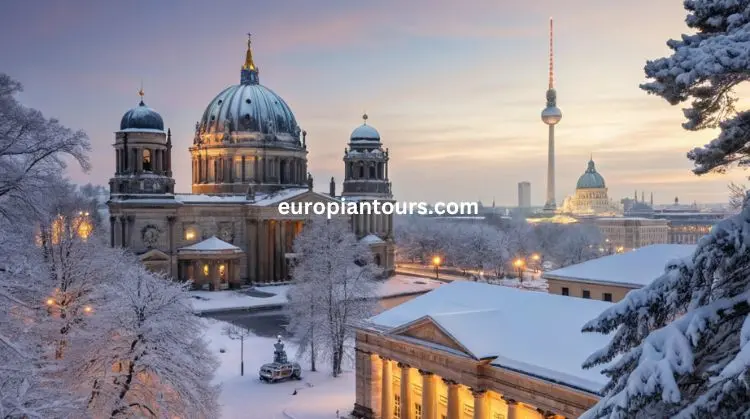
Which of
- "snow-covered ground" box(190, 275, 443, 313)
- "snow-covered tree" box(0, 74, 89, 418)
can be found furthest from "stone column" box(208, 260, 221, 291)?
"snow-covered tree" box(0, 74, 89, 418)

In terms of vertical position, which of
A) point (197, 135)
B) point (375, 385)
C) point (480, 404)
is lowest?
point (375, 385)

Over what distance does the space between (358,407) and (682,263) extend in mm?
26058

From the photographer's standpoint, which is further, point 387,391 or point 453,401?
point 387,391

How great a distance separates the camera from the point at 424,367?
91.1 feet

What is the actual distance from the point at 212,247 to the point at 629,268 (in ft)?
156

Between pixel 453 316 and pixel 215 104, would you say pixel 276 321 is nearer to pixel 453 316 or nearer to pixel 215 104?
pixel 453 316

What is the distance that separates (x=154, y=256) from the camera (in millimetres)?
70688

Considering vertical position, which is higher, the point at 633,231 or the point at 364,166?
the point at 364,166

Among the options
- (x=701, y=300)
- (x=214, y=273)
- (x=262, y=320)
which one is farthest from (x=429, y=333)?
(x=214, y=273)

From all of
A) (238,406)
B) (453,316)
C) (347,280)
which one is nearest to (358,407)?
(238,406)

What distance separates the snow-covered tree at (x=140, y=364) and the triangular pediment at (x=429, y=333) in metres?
8.68

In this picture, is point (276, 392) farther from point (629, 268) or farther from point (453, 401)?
point (629, 268)

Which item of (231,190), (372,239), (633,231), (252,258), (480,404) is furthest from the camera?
(633,231)

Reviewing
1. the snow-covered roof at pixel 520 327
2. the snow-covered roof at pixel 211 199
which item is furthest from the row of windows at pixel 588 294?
the snow-covered roof at pixel 211 199
